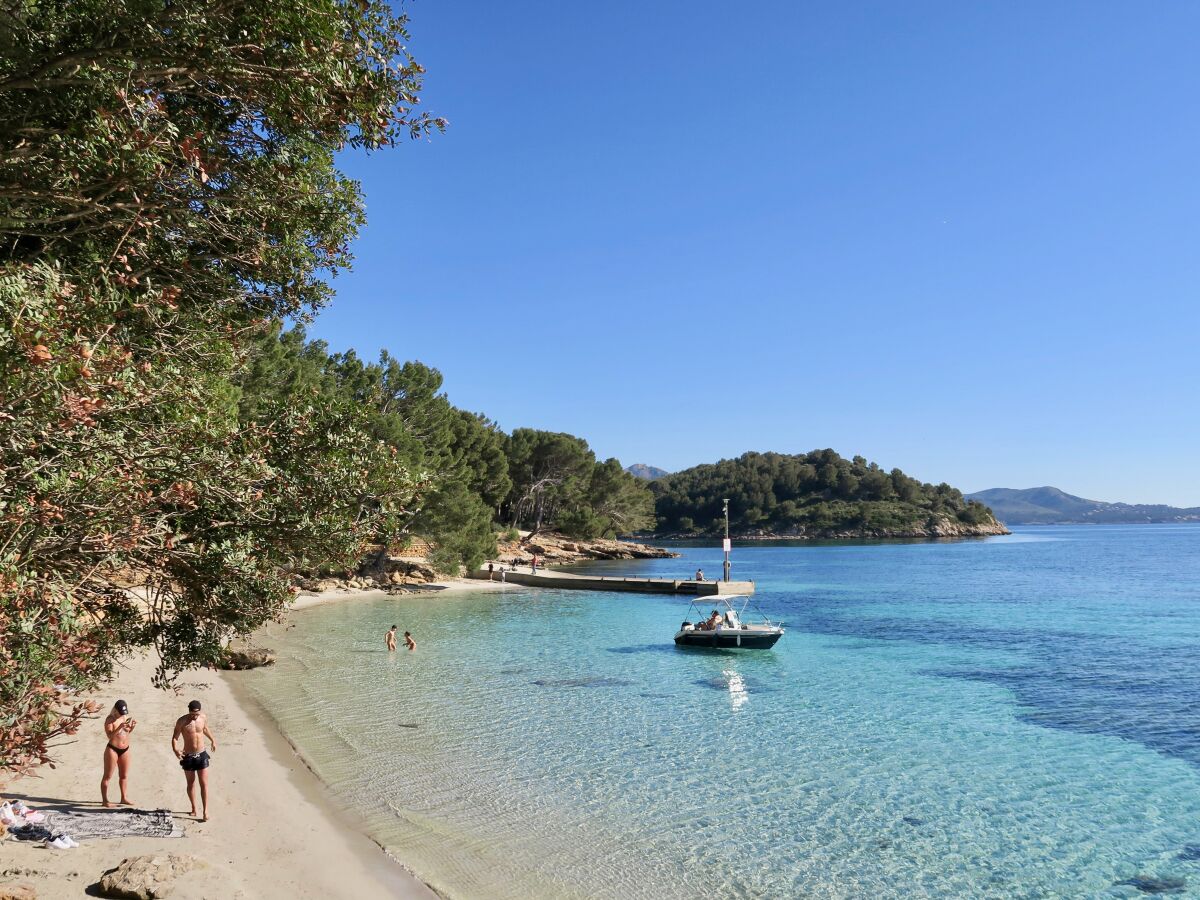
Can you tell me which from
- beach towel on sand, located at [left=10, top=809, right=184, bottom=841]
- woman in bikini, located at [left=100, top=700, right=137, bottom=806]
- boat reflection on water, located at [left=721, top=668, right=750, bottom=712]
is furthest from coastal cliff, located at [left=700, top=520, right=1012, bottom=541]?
beach towel on sand, located at [left=10, top=809, right=184, bottom=841]

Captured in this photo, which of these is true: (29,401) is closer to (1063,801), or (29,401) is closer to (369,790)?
(369,790)

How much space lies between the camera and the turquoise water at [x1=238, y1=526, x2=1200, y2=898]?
1167cm

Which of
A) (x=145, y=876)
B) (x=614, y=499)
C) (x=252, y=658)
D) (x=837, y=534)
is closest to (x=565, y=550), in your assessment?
(x=614, y=499)

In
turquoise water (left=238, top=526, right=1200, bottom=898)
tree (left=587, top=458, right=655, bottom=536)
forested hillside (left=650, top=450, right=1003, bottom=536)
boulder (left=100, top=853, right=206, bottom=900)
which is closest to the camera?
boulder (left=100, top=853, right=206, bottom=900)

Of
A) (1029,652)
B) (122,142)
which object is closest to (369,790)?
(122,142)

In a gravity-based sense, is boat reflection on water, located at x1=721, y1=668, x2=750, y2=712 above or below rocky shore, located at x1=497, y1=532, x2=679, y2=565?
below

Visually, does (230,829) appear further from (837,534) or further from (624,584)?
(837,534)

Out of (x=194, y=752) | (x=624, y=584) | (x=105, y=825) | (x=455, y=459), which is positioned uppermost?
(x=455, y=459)

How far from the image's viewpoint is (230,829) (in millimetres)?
11789

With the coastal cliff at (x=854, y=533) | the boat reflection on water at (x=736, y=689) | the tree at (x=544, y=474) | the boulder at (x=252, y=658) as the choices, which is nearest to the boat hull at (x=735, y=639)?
the boat reflection on water at (x=736, y=689)

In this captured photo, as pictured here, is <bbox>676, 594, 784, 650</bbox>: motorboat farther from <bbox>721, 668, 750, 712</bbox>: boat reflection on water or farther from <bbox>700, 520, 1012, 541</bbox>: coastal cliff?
<bbox>700, 520, 1012, 541</bbox>: coastal cliff

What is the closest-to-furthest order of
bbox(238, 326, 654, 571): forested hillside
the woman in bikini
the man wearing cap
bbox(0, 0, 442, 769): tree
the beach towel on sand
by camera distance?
bbox(0, 0, 442, 769): tree → the beach towel on sand → the man wearing cap → the woman in bikini → bbox(238, 326, 654, 571): forested hillside

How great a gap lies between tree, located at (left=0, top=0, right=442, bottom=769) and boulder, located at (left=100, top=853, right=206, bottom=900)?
8.07 ft

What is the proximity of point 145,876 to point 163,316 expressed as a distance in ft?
22.5
